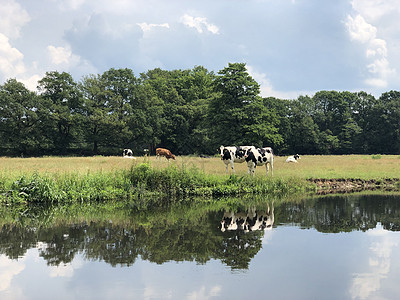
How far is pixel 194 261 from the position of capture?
7.91 metres

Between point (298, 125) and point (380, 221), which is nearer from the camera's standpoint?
point (380, 221)

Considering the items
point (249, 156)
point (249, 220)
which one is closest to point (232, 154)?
point (249, 156)

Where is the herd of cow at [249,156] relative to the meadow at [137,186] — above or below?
above

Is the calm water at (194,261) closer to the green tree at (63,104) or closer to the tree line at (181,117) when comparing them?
the tree line at (181,117)

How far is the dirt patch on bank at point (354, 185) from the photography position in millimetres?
21375

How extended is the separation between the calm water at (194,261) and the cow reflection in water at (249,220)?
0.03 metres

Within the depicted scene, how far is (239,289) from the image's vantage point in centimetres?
637

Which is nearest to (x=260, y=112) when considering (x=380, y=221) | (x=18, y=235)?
(x=380, y=221)

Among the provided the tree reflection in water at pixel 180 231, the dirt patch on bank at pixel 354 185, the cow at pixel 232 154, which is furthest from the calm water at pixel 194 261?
the cow at pixel 232 154

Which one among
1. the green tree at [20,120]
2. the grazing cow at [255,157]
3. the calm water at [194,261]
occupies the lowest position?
the calm water at [194,261]

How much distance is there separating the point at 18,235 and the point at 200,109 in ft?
179

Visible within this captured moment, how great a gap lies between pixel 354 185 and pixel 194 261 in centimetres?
1744

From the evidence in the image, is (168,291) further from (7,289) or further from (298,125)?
(298,125)

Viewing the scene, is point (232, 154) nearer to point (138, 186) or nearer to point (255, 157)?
point (255, 157)
